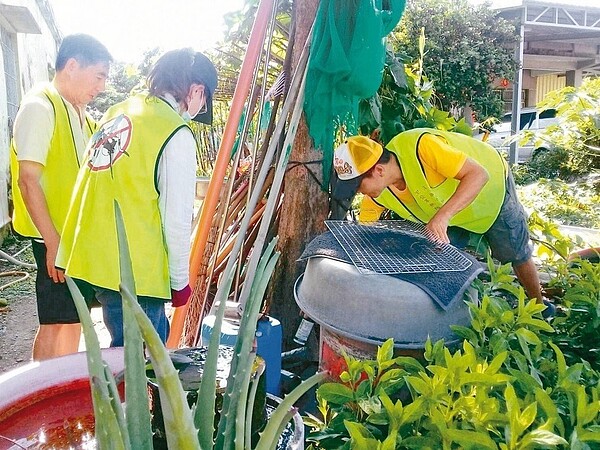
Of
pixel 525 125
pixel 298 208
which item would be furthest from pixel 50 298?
pixel 525 125

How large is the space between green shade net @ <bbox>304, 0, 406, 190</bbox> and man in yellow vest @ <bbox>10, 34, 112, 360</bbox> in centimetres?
102

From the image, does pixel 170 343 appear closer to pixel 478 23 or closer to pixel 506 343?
pixel 506 343

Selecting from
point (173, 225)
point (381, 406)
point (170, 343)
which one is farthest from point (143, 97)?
point (381, 406)

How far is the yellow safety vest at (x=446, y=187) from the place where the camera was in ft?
8.11

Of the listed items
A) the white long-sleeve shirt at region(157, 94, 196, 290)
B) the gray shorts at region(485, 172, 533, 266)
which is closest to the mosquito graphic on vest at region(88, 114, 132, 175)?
the white long-sleeve shirt at region(157, 94, 196, 290)

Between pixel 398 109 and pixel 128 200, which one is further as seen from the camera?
pixel 398 109

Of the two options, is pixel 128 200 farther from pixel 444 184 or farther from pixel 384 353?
pixel 444 184

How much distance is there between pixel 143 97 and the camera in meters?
2.09

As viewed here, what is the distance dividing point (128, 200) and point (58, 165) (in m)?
0.72

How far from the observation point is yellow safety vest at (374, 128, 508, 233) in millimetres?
2471

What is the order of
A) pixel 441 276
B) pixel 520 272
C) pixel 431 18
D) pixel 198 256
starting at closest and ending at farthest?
1. pixel 441 276
2. pixel 520 272
3. pixel 198 256
4. pixel 431 18

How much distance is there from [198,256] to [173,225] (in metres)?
0.86

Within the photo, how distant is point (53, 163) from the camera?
8.07 feet

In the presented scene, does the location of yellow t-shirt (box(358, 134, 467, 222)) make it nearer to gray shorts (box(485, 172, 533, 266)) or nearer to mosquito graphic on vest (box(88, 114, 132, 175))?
gray shorts (box(485, 172, 533, 266))
